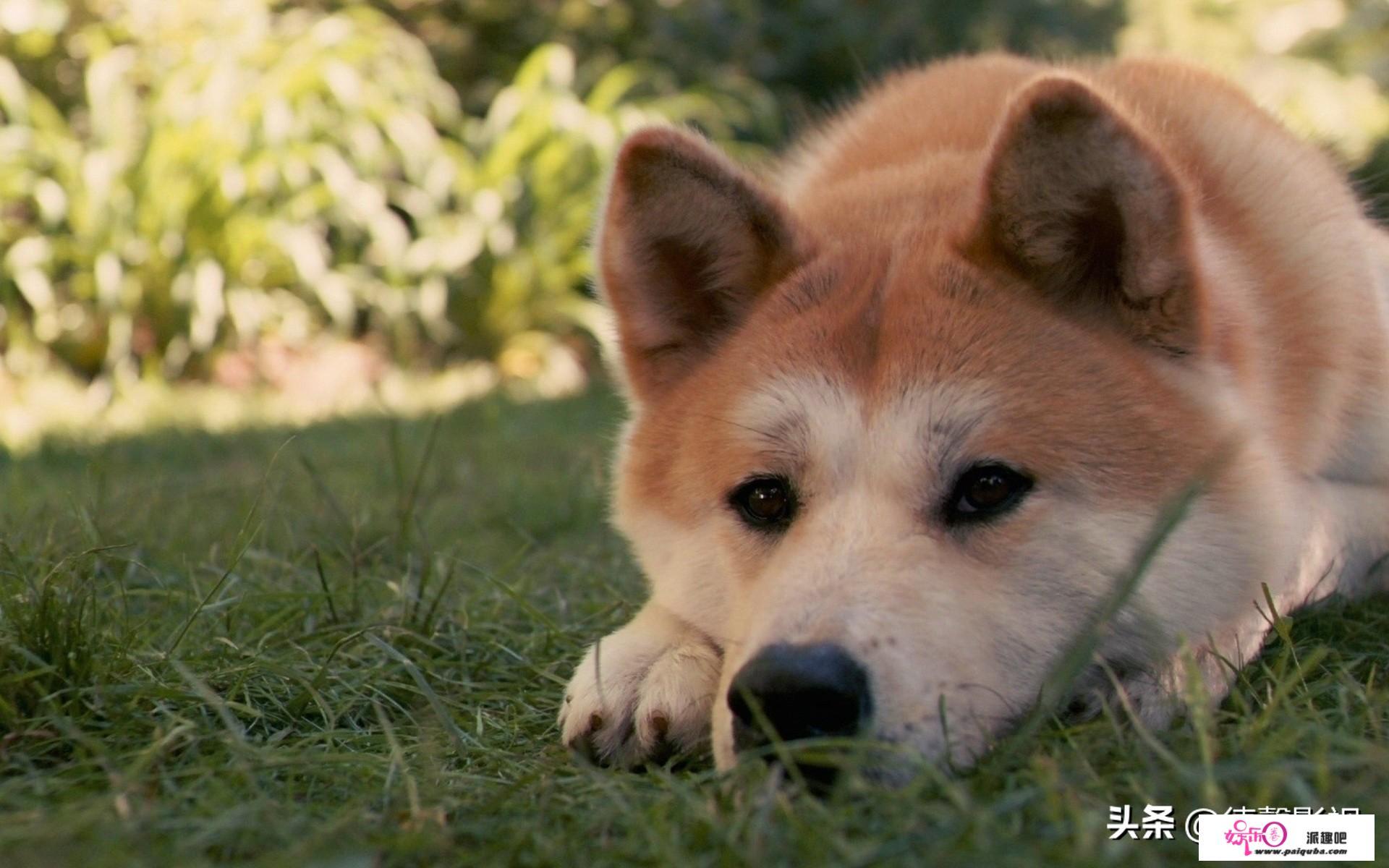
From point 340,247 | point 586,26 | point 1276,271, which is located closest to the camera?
point 1276,271

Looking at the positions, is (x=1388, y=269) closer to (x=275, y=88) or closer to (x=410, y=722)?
(x=410, y=722)

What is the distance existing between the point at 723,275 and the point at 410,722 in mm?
1049

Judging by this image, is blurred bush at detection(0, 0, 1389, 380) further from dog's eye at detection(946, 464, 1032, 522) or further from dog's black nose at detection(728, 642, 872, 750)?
dog's black nose at detection(728, 642, 872, 750)

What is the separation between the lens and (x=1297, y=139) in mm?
3414

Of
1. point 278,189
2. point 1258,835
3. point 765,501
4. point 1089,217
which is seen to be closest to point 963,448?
point 765,501

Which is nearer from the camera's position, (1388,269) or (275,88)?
(1388,269)

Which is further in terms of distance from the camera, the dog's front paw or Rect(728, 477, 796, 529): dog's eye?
Rect(728, 477, 796, 529): dog's eye

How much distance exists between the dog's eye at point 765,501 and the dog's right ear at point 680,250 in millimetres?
469

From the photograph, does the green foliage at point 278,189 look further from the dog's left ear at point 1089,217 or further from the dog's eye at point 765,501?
the dog's left ear at point 1089,217

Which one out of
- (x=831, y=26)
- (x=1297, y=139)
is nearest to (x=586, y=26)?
(x=831, y=26)

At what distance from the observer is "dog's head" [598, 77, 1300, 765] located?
2012mm

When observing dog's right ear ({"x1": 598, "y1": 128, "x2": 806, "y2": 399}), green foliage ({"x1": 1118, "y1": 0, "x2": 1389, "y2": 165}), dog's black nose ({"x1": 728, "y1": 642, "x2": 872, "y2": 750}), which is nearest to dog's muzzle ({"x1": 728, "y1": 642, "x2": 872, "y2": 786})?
dog's black nose ({"x1": 728, "y1": 642, "x2": 872, "y2": 750})

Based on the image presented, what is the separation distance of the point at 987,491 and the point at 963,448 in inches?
3.1

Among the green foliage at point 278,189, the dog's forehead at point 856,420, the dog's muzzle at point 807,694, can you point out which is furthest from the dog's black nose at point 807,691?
the green foliage at point 278,189
